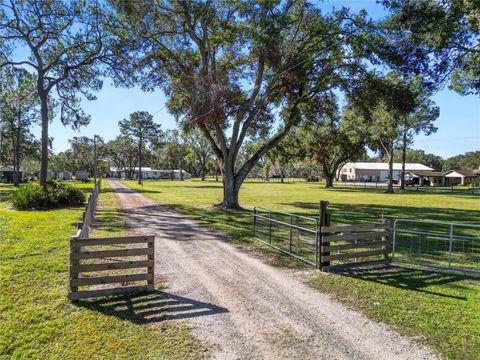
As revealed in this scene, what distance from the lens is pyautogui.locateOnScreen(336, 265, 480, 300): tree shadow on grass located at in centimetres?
616

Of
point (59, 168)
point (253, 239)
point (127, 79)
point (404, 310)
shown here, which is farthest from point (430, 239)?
point (59, 168)

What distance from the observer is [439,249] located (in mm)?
9641

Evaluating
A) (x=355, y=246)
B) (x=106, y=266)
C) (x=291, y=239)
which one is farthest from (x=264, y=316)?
(x=291, y=239)

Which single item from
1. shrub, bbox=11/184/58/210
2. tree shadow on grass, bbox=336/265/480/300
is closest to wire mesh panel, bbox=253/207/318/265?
tree shadow on grass, bbox=336/265/480/300

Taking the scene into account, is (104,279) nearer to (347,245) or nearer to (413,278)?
(347,245)

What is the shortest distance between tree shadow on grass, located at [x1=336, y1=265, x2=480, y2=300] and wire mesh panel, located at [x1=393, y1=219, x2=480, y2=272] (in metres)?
0.41

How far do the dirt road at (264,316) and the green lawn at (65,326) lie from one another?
498mm

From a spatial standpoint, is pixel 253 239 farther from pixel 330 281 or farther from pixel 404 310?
pixel 404 310

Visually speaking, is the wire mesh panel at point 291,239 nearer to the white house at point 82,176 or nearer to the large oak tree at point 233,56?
the large oak tree at point 233,56

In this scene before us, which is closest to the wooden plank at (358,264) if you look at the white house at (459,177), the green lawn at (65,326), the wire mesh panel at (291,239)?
the wire mesh panel at (291,239)

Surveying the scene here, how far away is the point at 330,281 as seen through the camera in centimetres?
649

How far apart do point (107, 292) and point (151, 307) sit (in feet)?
3.09

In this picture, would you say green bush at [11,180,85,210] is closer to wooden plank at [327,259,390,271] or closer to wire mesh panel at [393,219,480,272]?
wooden plank at [327,259,390,271]

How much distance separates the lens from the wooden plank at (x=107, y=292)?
5.32 meters
